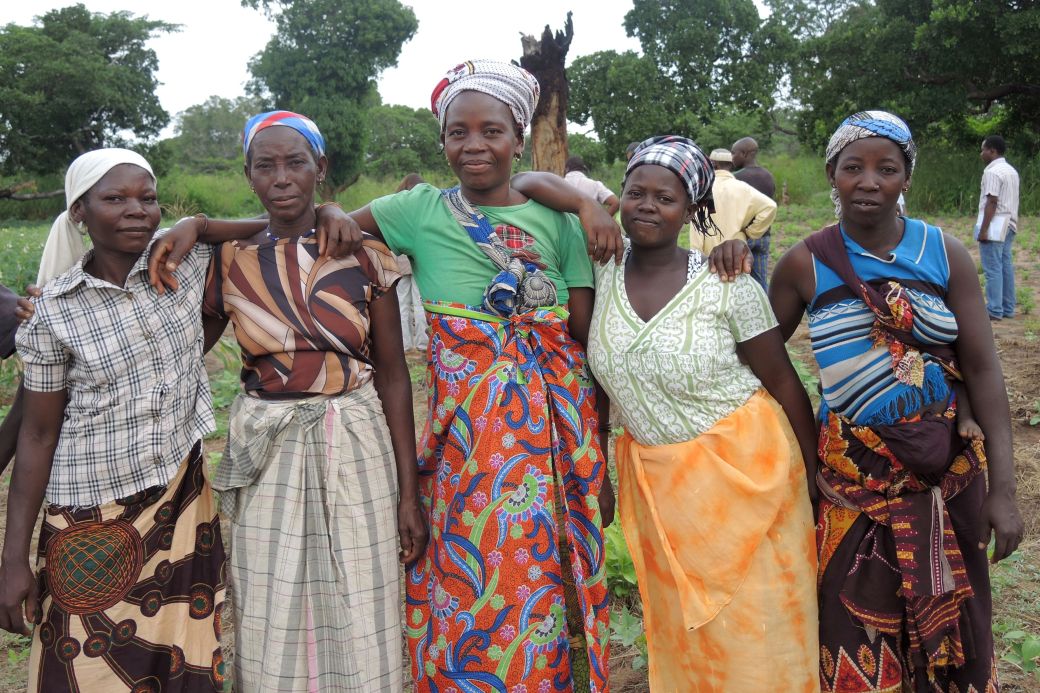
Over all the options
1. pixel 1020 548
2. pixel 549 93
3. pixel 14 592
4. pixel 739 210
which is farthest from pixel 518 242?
pixel 739 210

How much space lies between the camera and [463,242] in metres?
2.11

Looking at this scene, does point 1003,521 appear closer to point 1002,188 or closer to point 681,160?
point 681,160

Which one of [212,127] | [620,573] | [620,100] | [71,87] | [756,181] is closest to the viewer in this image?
[620,573]

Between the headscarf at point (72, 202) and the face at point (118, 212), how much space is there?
0.02 meters

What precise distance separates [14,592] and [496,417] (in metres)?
1.24

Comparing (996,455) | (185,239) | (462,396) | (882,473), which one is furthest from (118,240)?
(996,455)

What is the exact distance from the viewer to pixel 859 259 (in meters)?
2.00

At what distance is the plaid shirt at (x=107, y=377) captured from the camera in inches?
74.5

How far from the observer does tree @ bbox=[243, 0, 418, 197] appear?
27.6 m

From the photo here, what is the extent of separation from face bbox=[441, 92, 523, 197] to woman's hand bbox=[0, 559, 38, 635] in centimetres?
146

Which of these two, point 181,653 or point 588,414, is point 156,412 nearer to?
point 181,653

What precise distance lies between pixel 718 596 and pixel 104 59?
35.9 metres

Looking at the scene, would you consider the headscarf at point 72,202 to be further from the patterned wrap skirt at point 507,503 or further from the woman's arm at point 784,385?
the woman's arm at point 784,385

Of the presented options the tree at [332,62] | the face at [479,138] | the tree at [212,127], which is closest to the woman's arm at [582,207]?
the face at [479,138]
